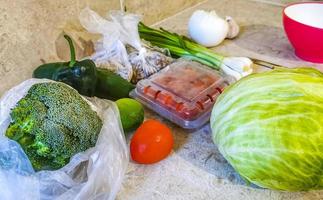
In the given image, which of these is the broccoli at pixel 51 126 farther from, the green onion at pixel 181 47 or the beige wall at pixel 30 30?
the green onion at pixel 181 47

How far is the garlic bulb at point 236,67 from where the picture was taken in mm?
859

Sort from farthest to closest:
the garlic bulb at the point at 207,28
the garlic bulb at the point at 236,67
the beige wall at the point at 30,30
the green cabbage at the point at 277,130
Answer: the garlic bulb at the point at 207,28, the garlic bulb at the point at 236,67, the beige wall at the point at 30,30, the green cabbage at the point at 277,130

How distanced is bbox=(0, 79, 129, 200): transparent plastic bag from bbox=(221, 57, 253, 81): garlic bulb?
0.35 m

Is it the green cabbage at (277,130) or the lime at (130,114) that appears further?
the lime at (130,114)

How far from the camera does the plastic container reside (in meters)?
0.71

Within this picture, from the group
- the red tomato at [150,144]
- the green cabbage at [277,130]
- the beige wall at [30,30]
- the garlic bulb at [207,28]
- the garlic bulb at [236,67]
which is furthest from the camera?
the garlic bulb at [207,28]

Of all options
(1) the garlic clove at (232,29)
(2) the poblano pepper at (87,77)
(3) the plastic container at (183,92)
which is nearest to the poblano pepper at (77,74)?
(2) the poblano pepper at (87,77)

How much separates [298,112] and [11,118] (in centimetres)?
42

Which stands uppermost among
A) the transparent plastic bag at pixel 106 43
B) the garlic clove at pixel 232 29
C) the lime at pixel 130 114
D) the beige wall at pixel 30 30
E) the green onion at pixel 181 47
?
the beige wall at pixel 30 30

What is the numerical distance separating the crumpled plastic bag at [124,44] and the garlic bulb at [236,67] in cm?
13

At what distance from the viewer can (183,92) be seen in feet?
2.45

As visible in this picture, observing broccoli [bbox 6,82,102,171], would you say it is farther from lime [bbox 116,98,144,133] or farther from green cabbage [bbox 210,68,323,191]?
green cabbage [bbox 210,68,323,191]

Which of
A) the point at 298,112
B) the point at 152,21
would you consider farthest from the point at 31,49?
the point at 298,112

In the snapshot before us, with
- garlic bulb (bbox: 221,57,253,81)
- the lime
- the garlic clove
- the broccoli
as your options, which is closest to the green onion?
garlic bulb (bbox: 221,57,253,81)
